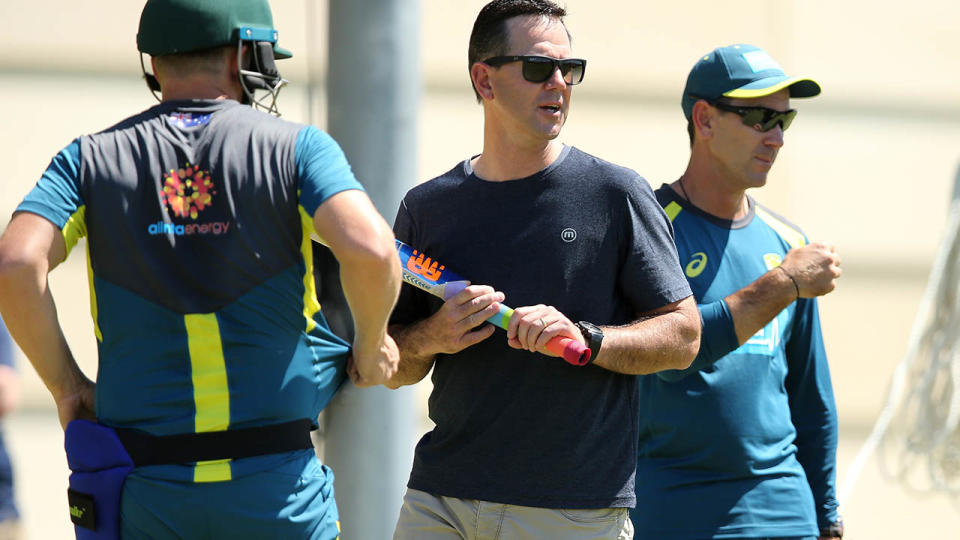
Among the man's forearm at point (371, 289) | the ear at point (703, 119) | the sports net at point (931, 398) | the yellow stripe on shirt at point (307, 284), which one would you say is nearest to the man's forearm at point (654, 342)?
the man's forearm at point (371, 289)

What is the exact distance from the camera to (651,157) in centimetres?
596

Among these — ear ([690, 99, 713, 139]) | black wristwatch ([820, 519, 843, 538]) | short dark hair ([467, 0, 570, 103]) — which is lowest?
black wristwatch ([820, 519, 843, 538])

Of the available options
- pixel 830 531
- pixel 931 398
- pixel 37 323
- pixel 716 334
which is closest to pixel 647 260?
pixel 716 334

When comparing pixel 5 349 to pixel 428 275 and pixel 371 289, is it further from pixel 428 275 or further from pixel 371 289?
pixel 371 289

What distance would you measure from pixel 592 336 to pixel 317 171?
774 mm

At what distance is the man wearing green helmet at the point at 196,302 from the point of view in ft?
8.72

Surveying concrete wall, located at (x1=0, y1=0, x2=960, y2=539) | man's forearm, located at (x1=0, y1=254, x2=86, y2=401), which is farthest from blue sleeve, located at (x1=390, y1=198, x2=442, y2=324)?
concrete wall, located at (x1=0, y1=0, x2=960, y2=539)

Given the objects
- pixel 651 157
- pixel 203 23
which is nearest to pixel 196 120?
pixel 203 23

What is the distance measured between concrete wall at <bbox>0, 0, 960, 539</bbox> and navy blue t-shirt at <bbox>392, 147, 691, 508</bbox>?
255cm

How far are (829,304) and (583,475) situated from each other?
364 centimetres

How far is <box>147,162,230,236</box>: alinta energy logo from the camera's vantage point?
2.68m

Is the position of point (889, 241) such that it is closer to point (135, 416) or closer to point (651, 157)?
point (651, 157)

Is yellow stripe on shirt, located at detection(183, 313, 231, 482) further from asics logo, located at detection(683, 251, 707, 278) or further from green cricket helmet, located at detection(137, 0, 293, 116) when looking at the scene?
asics logo, located at detection(683, 251, 707, 278)

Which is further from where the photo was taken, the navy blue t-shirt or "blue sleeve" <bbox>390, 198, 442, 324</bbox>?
"blue sleeve" <bbox>390, 198, 442, 324</bbox>
